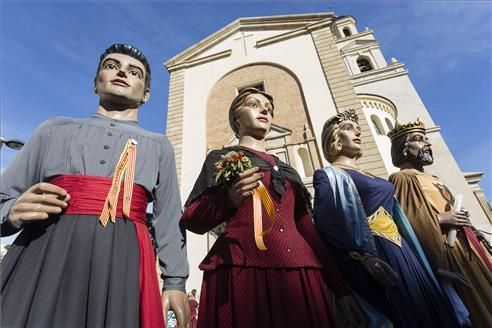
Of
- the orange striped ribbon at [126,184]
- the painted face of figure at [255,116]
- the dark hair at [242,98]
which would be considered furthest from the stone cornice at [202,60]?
the orange striped ribbon at [126,184]

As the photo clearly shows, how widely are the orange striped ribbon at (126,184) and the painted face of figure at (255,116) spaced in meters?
1.05

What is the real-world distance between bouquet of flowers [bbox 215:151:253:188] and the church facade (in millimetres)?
7300

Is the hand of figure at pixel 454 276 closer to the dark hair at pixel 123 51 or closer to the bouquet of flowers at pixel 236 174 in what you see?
the bouquet of flowers at pixel 236 174

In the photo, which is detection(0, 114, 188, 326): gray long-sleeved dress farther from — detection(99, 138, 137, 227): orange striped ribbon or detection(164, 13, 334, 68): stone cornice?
detection(164, 13, 334, 68): stone cornice

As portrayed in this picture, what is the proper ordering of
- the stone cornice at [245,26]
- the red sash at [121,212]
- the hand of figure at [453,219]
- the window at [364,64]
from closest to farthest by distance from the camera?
the red sash at [121,212]
the hand of figure at [453,219]
the stone cornice at [245,26]
the window at [364,64]

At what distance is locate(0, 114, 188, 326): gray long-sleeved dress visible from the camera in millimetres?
1112

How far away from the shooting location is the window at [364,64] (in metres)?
24.7

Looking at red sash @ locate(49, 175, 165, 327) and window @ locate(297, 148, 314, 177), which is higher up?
window @ locate(297, 148, 314, 177)

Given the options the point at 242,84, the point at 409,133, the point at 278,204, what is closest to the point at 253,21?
the point at 242,84

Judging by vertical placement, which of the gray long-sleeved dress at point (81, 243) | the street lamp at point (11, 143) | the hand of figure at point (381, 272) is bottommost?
the hand of figure at point (381, 272)

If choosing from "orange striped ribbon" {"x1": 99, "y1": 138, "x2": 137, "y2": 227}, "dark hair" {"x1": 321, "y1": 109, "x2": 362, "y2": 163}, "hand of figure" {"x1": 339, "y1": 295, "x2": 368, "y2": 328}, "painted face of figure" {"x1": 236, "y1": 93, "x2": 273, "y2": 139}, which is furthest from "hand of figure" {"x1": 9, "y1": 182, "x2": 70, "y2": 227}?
"dark hair" {"x1": 321, "y1": 109, "x2": 362, "y2": 163}

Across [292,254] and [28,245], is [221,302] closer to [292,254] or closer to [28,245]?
[292,254]

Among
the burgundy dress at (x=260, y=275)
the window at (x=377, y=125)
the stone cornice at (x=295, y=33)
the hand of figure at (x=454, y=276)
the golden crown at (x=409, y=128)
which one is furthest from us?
the window at (x=377, y=125)

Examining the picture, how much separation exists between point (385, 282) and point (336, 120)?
170 centimetres
